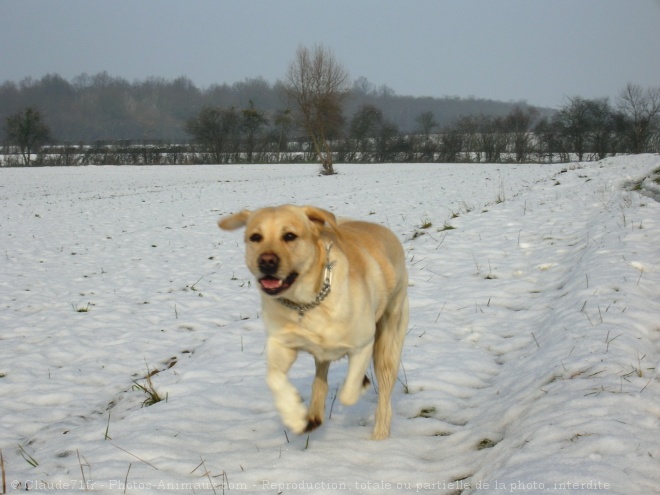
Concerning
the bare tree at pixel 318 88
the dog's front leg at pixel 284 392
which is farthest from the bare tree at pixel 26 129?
the dog's front leg at pixel 284 392

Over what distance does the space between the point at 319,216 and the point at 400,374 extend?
208 cm

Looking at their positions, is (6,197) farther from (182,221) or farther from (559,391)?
(559,391)

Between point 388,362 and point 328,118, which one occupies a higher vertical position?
point 328,118

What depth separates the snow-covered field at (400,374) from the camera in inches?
123

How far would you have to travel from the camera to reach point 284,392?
3.47 metres

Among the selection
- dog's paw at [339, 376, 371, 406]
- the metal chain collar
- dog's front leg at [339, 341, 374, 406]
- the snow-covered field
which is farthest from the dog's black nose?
the snow-covered field

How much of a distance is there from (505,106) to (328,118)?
14780 centimetres

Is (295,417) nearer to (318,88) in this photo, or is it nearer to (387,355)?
(387,355)

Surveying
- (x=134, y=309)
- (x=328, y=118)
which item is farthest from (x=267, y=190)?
(x=134, y=309)

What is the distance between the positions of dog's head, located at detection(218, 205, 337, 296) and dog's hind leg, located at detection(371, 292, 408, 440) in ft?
3.30

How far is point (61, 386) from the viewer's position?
5395mm

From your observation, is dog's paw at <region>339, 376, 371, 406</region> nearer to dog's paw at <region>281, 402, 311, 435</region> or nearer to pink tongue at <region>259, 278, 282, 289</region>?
dog's paw at <region>281, 402, 311, 435</region>

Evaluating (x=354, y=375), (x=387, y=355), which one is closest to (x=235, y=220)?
(x=354, y=375)

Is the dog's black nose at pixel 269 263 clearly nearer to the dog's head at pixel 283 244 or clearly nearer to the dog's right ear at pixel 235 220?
the dog's head at pixel 283 244
